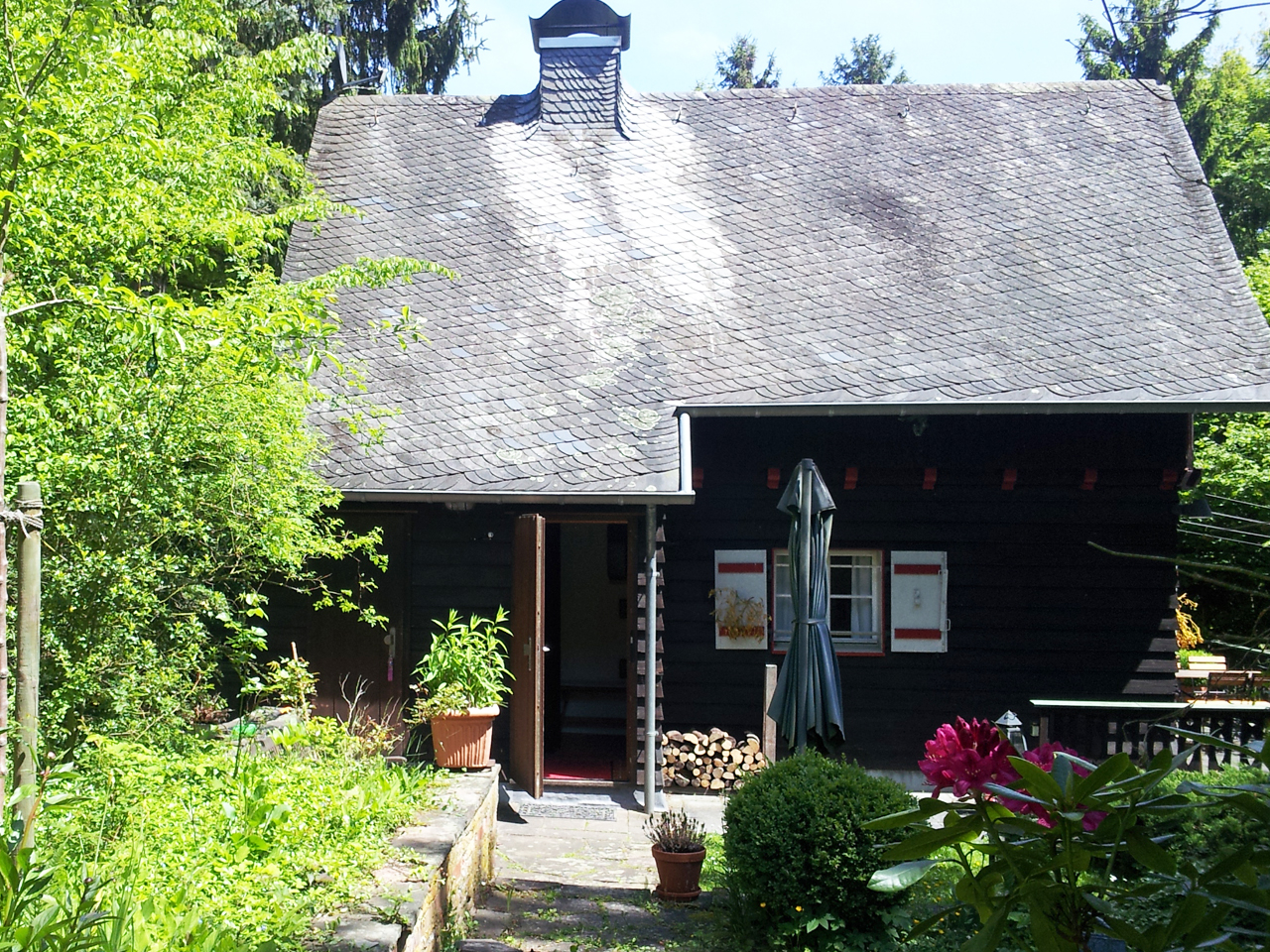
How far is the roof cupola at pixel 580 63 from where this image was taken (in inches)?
491

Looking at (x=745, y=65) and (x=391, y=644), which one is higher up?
(x=745, y=65)

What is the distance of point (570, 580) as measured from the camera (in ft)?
46.0

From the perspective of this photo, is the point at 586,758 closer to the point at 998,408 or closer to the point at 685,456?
the point at 685,456

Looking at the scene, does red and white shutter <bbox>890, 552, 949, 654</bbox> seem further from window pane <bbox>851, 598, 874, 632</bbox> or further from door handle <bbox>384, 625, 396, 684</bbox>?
door handle <bbox>384, 625, 396, 684</bbox>

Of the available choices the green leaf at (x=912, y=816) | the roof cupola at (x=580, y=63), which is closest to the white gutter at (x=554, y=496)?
the roof cupola at (x=580, y=63)

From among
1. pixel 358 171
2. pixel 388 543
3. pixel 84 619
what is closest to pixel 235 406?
pixel 84 619

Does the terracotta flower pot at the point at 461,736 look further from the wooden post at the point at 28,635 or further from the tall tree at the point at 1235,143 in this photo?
the tall tree at the point at 1235,143

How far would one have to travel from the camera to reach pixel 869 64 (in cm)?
3091

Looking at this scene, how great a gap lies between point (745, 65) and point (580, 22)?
781 inches

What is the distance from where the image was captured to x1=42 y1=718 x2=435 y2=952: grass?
138 inches

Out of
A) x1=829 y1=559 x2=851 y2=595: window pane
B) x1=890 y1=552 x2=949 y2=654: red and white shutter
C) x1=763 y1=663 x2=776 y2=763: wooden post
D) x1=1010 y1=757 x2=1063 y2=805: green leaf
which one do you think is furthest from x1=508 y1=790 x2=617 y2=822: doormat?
x1=1010 y1=757 x2=1063 y2=805: green leaf

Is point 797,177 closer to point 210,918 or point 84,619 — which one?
point 84,619

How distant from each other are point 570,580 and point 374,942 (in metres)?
10.4

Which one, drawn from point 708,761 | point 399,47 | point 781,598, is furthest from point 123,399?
point 399,47
